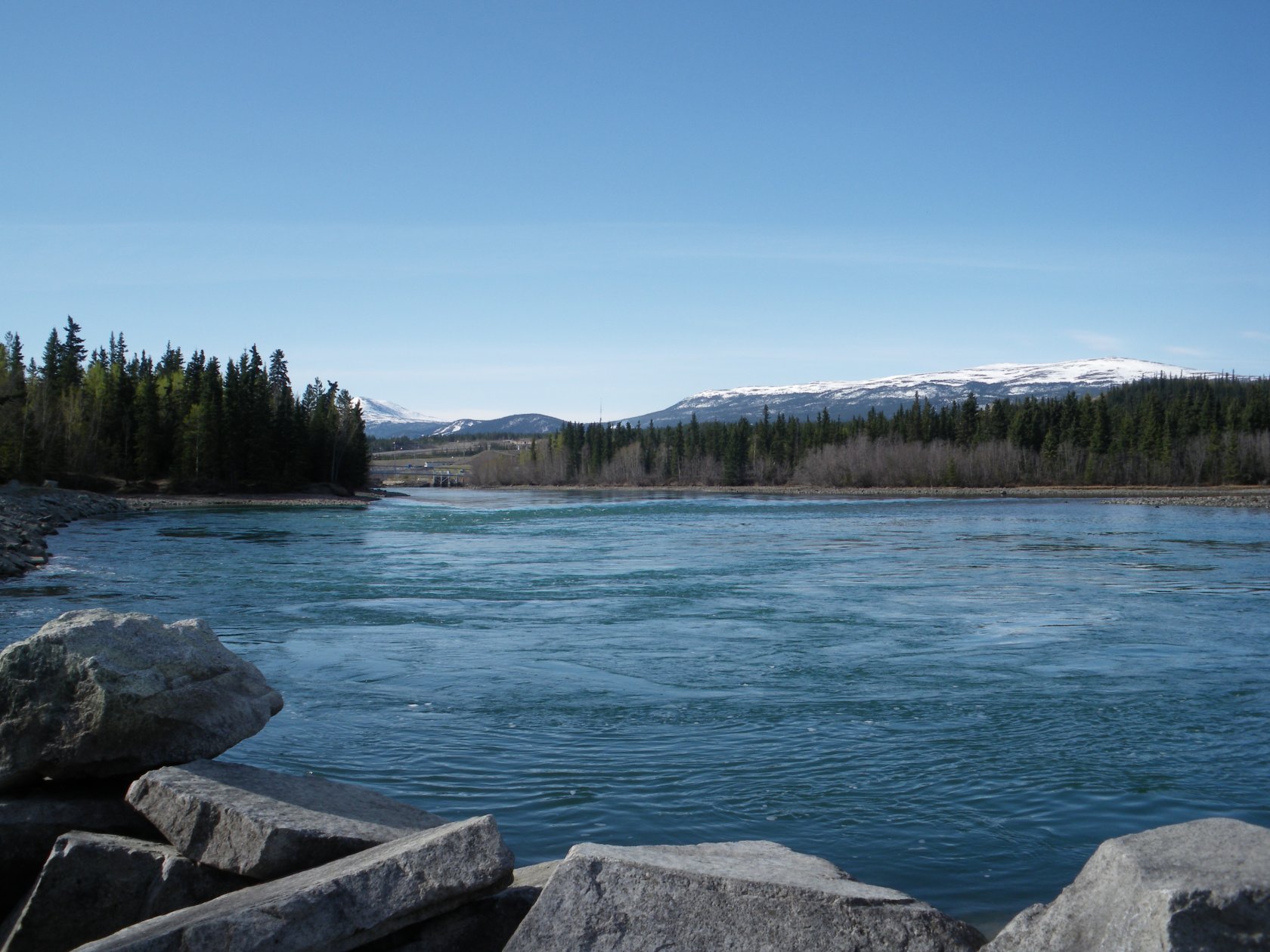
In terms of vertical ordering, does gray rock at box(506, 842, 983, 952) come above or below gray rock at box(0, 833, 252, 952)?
above

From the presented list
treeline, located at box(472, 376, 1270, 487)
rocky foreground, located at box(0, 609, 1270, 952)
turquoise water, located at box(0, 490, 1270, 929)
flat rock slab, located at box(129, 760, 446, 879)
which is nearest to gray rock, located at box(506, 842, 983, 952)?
rocky foreground, located at box(0, 609, 1270, 952)

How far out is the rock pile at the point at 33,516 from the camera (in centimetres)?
2962

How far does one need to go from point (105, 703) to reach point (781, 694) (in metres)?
8.40

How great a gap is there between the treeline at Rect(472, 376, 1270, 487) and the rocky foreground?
5164 inches

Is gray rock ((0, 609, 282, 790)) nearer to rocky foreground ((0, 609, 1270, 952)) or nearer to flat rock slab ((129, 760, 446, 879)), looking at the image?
Answer: rocky foreground ((0, 609, 1270, 952))

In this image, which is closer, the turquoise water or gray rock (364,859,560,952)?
gray rock (364,859,560,952)

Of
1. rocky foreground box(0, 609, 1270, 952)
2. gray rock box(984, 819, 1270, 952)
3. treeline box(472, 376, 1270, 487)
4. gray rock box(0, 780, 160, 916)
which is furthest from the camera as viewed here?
treeline box(472, 376, 1270, 487)

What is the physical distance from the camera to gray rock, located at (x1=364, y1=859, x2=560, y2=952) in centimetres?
528

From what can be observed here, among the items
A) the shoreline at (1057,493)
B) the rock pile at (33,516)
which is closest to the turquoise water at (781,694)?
the rock pile at (33,516)

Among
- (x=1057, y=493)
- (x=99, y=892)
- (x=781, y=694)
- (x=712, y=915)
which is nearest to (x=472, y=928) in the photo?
(x=712, y=915)

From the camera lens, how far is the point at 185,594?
78.9ft

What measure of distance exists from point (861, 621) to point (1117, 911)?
15759 millimetres

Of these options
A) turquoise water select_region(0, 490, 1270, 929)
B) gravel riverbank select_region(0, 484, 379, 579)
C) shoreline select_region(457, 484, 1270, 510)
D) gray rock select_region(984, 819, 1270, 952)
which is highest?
gray rock select_region(984, 819, 1270, 952)

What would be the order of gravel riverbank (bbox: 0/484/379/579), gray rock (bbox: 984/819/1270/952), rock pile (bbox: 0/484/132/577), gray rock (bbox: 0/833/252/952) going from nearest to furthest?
gray rock (bbox: 984/819/1270/952) < gray rock (bbox: 0/833/252/952) < rock pile (bbox: 0/484/132/577) < gravel riverbank (bbox: 0/484/379/579)
